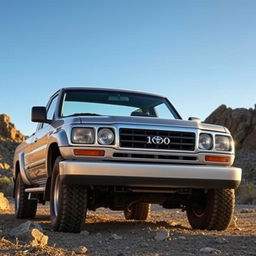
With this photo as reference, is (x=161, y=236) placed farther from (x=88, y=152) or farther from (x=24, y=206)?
(x=24, y=206)

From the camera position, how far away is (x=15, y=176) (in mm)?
10648

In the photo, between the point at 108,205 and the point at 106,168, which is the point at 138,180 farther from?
the point at 108,205

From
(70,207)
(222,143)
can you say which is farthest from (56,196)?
(222,143)

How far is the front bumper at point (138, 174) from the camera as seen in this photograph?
20.4 ft

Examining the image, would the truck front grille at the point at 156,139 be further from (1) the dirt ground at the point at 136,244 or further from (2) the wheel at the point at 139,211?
(2) the wheel at the point at 139,211

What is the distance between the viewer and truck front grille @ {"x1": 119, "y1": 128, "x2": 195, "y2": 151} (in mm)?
6500

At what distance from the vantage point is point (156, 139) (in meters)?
6.59

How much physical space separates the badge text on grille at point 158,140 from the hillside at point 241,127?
4461cm

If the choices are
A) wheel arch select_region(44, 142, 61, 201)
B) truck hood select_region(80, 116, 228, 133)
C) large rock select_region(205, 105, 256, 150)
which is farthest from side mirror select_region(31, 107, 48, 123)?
large rock select_region(205, 105, 256, 150)

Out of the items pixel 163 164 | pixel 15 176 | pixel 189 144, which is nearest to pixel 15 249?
pixel 163 164

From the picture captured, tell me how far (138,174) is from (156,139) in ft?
1.72

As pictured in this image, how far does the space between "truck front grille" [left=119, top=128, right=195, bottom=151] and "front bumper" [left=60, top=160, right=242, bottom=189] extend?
10.4 inches

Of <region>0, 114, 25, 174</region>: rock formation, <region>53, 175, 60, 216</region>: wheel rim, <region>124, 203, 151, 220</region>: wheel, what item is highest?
<region>53, 175, 60, 216</region>: wheel rim

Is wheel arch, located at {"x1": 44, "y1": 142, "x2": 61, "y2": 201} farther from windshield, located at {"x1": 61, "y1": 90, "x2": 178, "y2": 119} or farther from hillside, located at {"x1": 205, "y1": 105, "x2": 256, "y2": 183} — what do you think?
hillside, located at {"x1": 205, "y1": 105, "x2": 256, "y2": 183}
